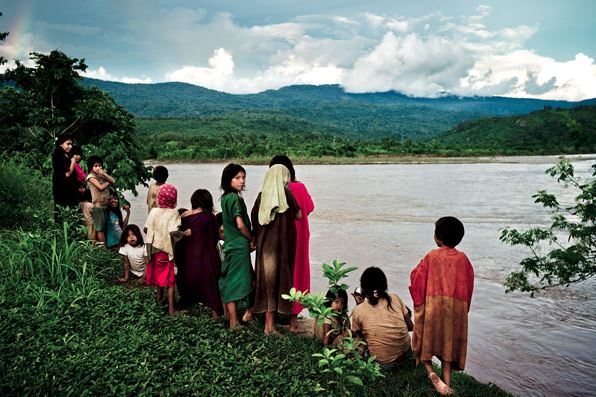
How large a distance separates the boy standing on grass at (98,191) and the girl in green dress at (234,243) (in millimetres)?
3097

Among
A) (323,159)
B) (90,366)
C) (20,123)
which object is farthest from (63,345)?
(323,159)

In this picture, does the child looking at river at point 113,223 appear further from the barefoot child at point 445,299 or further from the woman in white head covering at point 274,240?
the barefoot child at point 445,299

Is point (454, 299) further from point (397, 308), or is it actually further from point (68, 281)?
point (68, 281)

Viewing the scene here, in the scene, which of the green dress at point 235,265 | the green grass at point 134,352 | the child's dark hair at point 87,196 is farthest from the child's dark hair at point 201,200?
the child's dark hair at point 87,196

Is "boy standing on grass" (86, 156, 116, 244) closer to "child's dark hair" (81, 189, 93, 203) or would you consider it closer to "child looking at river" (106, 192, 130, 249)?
"child looking at river" (106, 192, 130, 249)

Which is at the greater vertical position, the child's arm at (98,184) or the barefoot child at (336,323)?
the child's arm at (98,184)

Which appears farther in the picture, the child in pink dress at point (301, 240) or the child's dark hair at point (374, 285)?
the child in pink dress at point (301, 240)

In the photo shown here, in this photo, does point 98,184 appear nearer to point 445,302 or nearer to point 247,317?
point 247,317

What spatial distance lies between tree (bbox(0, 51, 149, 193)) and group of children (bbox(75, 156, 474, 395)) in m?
Result: 5.23

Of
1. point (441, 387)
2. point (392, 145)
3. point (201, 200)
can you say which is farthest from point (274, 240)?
point (392, 145)

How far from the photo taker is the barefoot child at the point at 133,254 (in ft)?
20.2

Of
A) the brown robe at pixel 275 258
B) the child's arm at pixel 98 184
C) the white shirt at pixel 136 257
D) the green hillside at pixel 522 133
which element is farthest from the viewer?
the green hillside at pixel 522 133

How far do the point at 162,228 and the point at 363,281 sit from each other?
221cm

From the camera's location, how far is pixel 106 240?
7.35 meters
